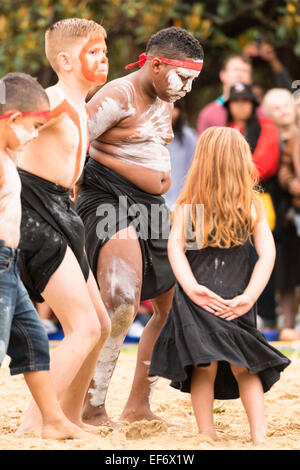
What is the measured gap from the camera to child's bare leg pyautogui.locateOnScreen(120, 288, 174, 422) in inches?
179

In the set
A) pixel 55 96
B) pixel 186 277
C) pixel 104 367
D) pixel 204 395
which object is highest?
pixel 55 96

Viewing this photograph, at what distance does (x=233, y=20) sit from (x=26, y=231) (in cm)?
657

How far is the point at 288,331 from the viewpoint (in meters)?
7.52

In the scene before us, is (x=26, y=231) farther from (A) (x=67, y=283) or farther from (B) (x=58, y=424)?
(B) (x=58, y=424)

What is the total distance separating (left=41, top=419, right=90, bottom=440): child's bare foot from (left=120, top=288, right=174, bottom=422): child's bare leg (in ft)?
3.20

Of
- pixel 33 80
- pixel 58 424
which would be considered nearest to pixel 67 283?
pixel 58 424

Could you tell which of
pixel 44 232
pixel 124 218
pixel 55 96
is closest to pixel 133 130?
pixel 124 218

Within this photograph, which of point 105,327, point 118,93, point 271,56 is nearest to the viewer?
point 105,327

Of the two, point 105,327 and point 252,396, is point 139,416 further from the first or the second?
point 252,396

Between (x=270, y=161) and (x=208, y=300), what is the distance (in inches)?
157

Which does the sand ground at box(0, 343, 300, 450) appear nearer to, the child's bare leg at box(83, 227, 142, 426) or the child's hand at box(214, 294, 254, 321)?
the child's bare leg at box(83, 227, 142, 426)

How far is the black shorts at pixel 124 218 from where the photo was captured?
14.3 ft

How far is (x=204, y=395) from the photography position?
3.87m

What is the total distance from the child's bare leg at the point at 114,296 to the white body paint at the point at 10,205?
881mm
